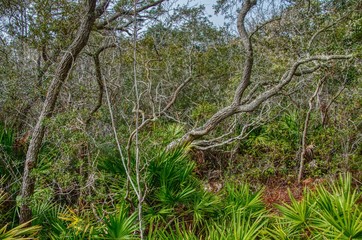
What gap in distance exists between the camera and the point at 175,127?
7551 millimetres

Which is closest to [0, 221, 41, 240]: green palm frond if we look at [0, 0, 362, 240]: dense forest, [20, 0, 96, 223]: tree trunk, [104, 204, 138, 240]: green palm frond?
[0, 0, 362, 240]: dense forest

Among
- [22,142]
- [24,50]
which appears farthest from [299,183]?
[24,50]

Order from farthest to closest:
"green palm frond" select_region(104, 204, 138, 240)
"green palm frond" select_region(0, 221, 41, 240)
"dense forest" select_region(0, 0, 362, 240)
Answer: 1. "dense forest" select_region(0, 0, 362, 240)
2. "green palm frond" select_region(104, 204, 138, 240)
3. "green palm frond" select_region(0, 221, 41, 240)

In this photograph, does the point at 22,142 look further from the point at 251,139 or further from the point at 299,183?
the point at 299,183

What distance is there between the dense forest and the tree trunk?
0.05 ft

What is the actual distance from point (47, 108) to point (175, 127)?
3518 mm

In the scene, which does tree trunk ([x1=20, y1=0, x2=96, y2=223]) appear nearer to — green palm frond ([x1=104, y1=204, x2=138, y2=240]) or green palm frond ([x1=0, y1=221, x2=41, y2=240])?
green palm frond ([x1=0, y1=221, x2=41, y2=240])

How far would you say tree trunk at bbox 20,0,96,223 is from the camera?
4.47 meters

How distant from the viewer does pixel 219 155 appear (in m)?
7.98

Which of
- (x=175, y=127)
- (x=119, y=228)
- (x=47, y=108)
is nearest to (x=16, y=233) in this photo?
(x=119, y=228)

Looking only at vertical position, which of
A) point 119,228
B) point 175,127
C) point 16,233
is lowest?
point 119,228

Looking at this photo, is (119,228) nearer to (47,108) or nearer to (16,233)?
(16,233)

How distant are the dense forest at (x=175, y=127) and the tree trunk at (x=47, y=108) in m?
0.02

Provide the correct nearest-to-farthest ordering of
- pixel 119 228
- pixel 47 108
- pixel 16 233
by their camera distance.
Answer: pixel 16 233 < pixel 119 228 < pixel 47 108
